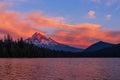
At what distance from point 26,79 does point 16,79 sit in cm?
279

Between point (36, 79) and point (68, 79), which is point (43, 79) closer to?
point (36, 79)

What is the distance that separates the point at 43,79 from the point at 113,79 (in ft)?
65.0

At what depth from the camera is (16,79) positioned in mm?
73500

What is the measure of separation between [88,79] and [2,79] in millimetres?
24159

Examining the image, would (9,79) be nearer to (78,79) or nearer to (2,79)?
(2,79)

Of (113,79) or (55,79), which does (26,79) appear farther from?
(113,79)

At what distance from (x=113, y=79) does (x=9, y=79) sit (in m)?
29.3

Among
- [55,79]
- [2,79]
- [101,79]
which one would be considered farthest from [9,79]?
[101,79]

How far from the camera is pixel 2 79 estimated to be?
72.9 metres

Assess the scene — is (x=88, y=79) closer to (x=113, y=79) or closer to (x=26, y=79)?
(x=113, y=79)

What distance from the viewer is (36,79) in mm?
74250

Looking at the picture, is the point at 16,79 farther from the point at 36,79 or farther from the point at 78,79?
the point at 78,79

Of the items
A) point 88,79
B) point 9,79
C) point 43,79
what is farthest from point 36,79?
point 88,79

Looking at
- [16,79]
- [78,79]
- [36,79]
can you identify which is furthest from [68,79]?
[16,79]
